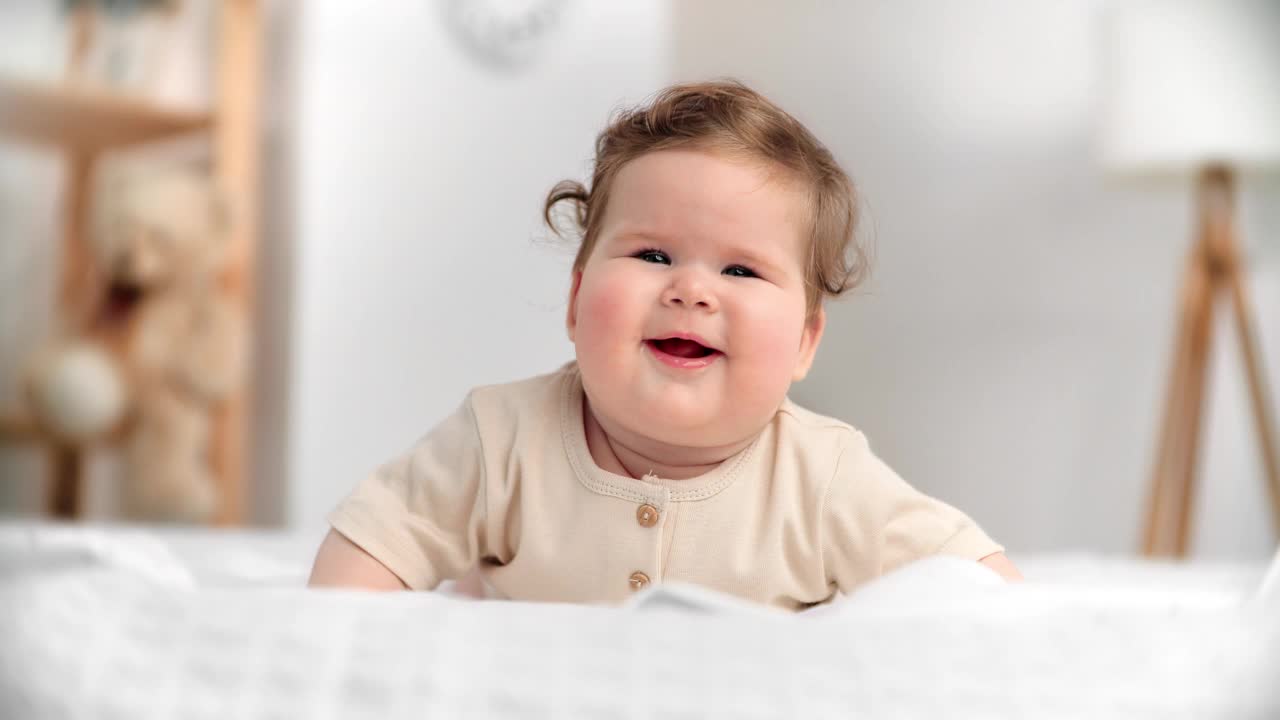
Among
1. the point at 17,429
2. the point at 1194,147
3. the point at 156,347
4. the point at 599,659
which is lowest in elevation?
the point at 17,429

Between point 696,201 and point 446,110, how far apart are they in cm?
180

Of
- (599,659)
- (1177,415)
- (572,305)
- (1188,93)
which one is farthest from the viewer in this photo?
(1177,415)

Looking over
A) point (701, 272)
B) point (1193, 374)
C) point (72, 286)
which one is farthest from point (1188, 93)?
point (72, 286)

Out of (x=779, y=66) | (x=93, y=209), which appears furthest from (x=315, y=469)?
(x=779, y=66)

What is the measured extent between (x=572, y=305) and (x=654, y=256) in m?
0.09

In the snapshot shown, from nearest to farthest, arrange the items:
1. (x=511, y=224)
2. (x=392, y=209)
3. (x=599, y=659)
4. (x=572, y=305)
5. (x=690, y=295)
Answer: (x=599, y=659)
(x=690, y=295)
(x=572, y=305)
(x=511, y=224)
(x=392, y=209)

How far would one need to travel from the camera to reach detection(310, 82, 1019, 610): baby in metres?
0.66

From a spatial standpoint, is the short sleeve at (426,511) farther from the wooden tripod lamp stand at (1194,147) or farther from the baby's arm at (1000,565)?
the wooden tripod lamp stand at (1194,147)

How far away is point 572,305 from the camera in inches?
29.1

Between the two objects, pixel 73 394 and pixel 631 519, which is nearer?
pixel 631 519

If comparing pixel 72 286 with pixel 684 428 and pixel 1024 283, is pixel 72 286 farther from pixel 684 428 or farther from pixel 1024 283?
pixel 684 428

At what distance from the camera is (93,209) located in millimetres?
2215

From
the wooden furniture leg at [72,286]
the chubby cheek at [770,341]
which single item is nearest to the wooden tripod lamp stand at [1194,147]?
the chubby cheek at [770,341]

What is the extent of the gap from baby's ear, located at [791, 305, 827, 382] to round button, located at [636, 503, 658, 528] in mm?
121
